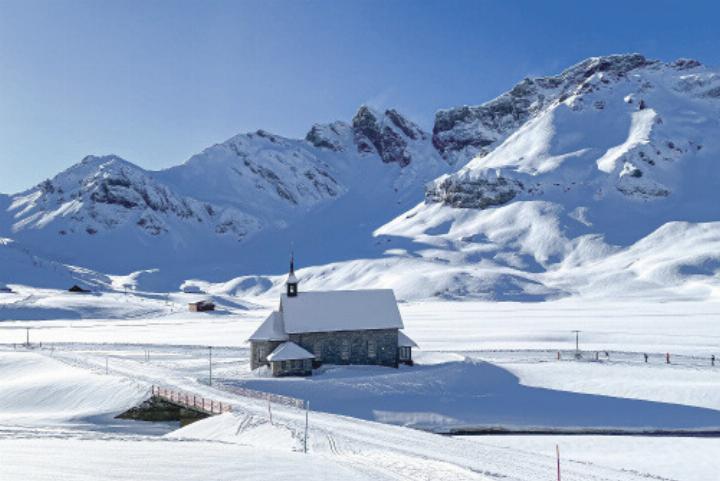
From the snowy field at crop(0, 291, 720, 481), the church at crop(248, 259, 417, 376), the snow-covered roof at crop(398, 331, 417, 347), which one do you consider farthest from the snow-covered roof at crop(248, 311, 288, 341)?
the snow-covered roof at crop(398, 331, 417, 347)

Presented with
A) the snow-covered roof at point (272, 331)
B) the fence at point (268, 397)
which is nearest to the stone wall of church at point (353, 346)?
the snow-covered roof at point (272, 331)

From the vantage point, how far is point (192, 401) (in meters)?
40.9

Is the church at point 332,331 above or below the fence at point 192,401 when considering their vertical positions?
above

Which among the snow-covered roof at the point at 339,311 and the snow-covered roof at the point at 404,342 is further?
the snow-covered roof at the point at 404,342

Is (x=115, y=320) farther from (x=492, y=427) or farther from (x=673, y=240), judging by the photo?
(x=673, y=240)

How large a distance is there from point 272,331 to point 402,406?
13200 millimetres

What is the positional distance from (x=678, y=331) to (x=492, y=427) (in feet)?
149

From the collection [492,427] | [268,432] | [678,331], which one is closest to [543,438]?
[492,427]

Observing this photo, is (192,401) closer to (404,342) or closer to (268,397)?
(268,397)

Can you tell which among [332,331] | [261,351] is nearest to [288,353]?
[261,351]

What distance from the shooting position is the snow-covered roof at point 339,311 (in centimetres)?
5400

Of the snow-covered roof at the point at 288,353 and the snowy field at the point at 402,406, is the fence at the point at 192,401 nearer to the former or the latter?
the snowy field at the point at 402,406

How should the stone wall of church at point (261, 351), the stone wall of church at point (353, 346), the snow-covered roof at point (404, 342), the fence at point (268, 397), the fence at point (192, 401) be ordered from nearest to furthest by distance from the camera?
1. the fence at point (192, 401)
2. the fence at point (268, 397)
3. the stone wall of church at point (261, 351)
4. the stone wall of church at point (353, 346)
5. the snow-covered roof at point (404, 342)

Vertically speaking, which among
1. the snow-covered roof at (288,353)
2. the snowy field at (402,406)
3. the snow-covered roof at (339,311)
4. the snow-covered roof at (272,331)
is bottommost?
the snowy field at (402,406)
